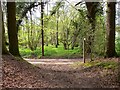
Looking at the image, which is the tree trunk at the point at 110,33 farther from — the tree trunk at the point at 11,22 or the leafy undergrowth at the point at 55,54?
the leafy undergrowth at the point at 55,54

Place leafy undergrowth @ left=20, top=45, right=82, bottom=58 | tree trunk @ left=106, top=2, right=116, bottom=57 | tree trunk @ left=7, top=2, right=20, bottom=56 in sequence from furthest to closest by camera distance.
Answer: leafy undergrowth @ left=20, top=45, right=82, bottom=58 → tree trunk @ left=106, top=2, right=116, bottom=57 → tree trunk @ left=7, top=2, right=20, bottom=56

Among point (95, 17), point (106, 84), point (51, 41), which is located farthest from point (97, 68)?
point (51, 41)

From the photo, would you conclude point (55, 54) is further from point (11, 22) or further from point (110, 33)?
point (11, 22)

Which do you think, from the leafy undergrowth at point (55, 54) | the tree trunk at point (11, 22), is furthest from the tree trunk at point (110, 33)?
the leafy undergrowth at point (55, 54)

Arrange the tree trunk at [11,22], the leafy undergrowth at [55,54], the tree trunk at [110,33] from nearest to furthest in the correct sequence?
1. the tree trunk at [11,22]
2. the tree trunk at [110,33]
3. the leafy undergrowth at [55,54]

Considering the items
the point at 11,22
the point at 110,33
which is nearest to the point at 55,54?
the point at 110,33

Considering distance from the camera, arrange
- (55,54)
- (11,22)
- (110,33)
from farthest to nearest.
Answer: (55,54) → (110,33) → (11,22)

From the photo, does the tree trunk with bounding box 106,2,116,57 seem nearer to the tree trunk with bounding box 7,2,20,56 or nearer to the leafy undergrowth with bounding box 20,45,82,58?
the tree trunk with bounding box 7,2,20,56

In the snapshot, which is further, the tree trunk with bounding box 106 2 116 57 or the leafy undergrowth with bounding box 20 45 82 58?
the leafy undergrowth with bounding box 20 45 82 58

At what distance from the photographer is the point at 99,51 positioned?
1747 centimetres

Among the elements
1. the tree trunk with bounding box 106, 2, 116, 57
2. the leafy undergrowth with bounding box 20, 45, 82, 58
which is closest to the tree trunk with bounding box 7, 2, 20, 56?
the tree trunk with bounding box 106, 2, 116, 57

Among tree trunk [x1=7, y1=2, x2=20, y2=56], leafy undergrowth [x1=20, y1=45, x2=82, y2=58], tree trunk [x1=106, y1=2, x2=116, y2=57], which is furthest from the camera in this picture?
leafy undergrowth [x1=20, y1=45, x2=82, y2=58]

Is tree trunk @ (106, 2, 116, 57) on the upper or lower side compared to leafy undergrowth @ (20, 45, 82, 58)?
upper

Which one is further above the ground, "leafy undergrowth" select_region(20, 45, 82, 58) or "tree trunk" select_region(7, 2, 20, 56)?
"tree trunk" select_region(7, 2, 20, 56)
